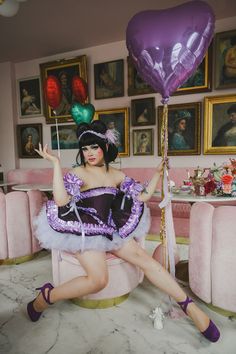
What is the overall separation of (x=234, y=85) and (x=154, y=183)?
272 cm

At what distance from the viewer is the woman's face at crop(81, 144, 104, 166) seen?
1.84m

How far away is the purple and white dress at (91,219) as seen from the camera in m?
1.74

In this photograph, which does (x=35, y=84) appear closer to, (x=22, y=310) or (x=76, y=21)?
(x=76, y=21)

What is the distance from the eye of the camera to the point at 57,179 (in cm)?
161

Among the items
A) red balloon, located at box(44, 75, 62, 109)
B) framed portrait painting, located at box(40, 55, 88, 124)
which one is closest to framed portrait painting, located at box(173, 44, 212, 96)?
framed portrait painting, located at box(40, 55, 88, 124)

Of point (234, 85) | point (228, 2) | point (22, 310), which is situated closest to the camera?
point (22, 310)

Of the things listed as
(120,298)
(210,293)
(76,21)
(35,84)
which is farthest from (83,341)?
(35,84)

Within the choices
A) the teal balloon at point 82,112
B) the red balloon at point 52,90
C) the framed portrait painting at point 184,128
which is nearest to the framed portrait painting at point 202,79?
the framed portrait painting at point 184,128

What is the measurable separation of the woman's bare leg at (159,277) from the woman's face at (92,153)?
632 millimetres

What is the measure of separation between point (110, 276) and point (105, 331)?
363 mm

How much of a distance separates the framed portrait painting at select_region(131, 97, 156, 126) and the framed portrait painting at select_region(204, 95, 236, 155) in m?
0.86

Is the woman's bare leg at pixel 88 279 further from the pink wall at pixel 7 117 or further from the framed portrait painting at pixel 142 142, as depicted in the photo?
the pink wall at pixel 7 117

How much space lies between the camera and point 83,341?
1677 mm

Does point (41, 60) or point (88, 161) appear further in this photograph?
point (41, 60)
